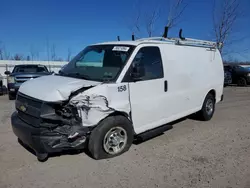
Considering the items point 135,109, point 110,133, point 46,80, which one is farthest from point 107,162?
point 46,80

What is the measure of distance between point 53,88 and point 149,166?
83.4 inches

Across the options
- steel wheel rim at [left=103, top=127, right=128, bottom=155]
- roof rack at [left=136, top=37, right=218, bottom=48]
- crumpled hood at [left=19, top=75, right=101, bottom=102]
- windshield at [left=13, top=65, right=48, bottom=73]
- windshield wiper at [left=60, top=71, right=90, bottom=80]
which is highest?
roof rack at [left=136, top=37, right=218, bottom=48]

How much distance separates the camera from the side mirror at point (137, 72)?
14.2 feet

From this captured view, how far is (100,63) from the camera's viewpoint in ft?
15.4

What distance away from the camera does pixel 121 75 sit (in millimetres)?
4191

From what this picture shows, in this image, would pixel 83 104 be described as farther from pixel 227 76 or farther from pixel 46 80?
pixel 227 76

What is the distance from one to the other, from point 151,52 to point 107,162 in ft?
7.97

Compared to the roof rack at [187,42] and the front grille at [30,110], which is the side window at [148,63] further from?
the front grille at [30,110]

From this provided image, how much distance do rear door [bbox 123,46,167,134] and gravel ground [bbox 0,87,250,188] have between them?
0.61m

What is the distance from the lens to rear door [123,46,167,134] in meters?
4.40

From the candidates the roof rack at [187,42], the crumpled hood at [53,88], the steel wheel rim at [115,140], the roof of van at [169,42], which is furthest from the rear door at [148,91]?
the crumpled hood at [53,88]

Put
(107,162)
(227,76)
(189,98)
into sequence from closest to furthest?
(107,162) → (189,98) → (227,76)

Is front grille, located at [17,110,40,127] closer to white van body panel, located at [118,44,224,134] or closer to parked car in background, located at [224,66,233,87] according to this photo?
white van body panel, located at [118,44,224,134]

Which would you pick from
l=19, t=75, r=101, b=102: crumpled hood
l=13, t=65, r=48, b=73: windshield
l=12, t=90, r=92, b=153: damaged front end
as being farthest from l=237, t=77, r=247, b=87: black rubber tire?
l=12, t=90, r=92, b=153: damaged front end
